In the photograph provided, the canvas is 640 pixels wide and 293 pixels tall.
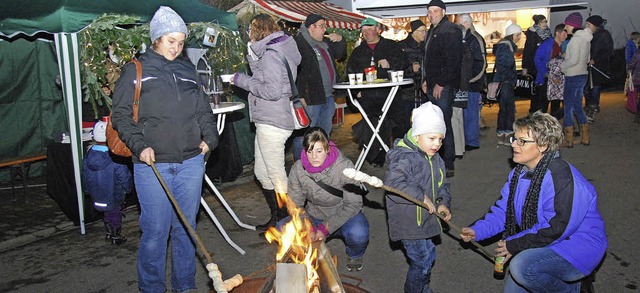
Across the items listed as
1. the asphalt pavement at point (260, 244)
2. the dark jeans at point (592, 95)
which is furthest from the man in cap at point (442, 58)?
the dark jeans at point (592, 95)

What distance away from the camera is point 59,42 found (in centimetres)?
558

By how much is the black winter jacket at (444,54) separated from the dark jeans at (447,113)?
0.35ft

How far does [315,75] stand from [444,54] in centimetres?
169

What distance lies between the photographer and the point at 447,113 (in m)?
7.36

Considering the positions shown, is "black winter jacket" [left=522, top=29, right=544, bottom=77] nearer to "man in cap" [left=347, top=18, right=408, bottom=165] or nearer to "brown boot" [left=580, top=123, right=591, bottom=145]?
"brown boot" [left=580, top=123, right=591, bottom=145]

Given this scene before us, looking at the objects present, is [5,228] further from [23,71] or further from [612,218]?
[612,218]

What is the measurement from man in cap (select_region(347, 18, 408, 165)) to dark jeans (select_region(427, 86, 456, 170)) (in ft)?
2.65

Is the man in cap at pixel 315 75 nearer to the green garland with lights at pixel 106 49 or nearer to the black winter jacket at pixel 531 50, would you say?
the green garland with lights at pixel 106 49

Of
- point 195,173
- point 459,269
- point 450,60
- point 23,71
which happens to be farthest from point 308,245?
point 23,71

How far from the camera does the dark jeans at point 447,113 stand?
7.31 metres

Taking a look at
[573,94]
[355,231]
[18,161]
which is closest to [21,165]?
[18,161]

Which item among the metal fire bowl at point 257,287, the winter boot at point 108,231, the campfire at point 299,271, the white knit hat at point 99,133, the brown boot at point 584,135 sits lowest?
the winter boot at point 108,231

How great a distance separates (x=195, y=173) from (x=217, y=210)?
2.75 m

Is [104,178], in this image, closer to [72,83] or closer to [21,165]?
[72,83]
